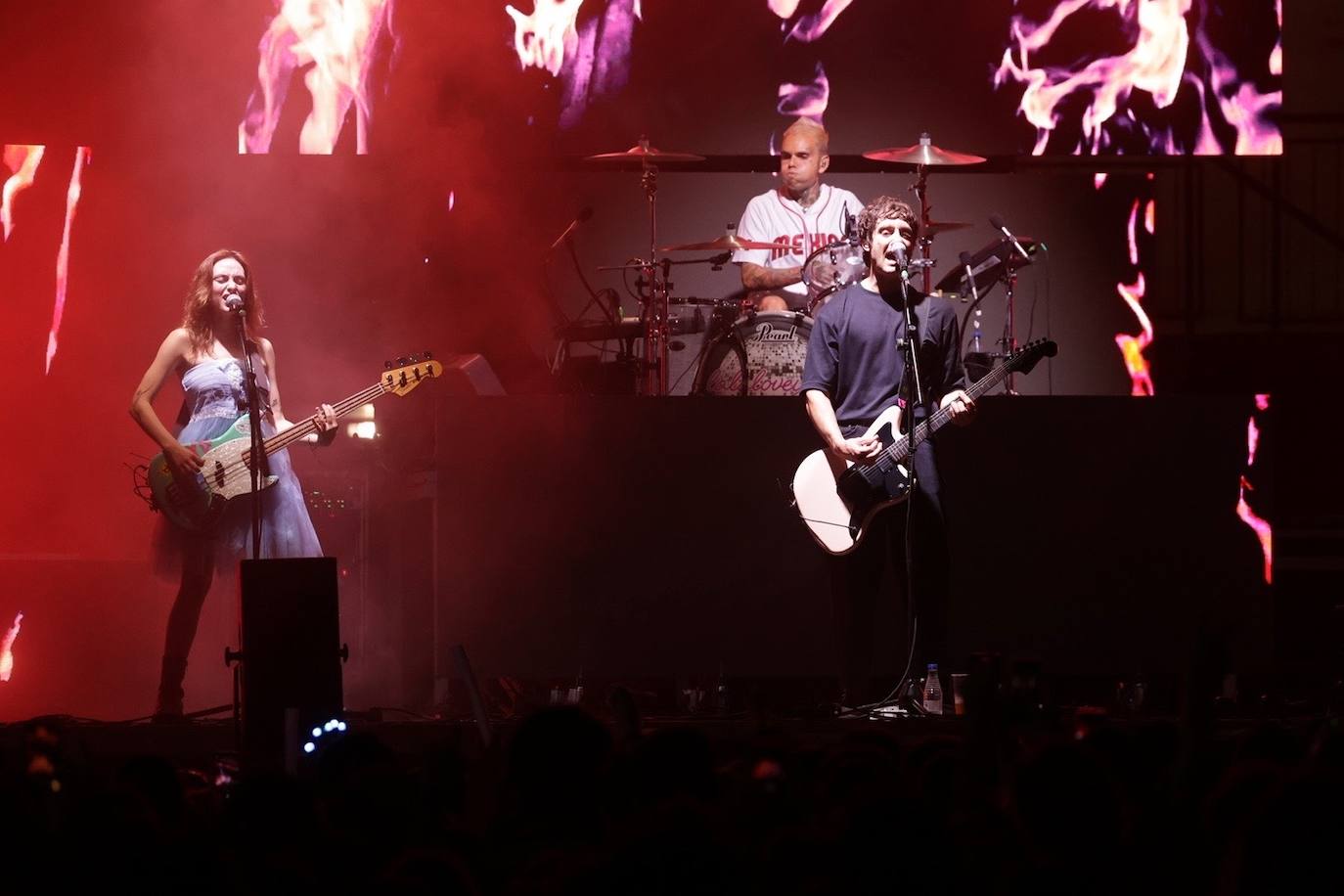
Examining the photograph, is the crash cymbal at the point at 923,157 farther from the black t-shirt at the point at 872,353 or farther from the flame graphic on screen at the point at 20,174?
the flame graphic on screen at the point at 20,174

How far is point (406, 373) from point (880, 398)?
269 centimetres

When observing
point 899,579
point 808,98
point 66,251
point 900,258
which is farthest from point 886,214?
point 66,251

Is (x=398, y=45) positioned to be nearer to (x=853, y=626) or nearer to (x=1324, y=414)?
(x=853, y=626)

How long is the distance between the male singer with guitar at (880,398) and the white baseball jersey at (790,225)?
14.3ft

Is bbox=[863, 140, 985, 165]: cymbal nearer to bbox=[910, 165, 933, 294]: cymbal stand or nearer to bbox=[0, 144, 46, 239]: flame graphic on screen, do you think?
bbox=[910, 165, 933, 294]: cymbal stand

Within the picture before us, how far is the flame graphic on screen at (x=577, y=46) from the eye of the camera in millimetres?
11234

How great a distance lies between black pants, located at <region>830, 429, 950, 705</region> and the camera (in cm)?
658

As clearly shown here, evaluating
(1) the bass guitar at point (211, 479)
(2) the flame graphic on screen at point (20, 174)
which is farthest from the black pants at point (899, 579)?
(2) the flame graphic on screen at point (20, 174)

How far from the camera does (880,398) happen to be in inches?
263

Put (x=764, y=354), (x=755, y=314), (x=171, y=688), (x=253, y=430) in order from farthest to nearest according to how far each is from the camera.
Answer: (x=755, y=314)
(x=764, y=354)
(x=171, y=688)
(x=253, y=430)

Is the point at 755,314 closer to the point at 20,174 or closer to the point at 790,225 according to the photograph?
the point at 790,225

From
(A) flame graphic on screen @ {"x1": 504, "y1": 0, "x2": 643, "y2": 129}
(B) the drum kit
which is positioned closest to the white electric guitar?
(B) the drum kit

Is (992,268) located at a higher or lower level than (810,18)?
A: lower

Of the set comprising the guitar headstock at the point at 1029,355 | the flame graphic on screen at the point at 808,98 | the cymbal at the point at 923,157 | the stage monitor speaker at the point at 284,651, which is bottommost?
the stage monitor speaker at the point at 284,651
